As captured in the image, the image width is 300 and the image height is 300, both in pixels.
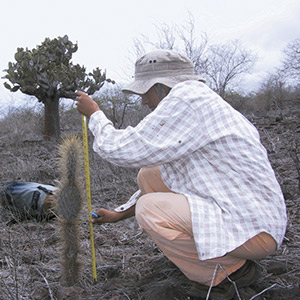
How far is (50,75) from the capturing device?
869 centimetres

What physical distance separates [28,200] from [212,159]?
2497 mm

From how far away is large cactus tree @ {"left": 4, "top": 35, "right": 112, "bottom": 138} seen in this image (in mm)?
8625

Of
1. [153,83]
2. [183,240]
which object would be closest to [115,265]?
[183,240]

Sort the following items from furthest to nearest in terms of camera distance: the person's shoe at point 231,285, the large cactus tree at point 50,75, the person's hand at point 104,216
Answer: the large cactus tree at point 50,75 → the person's hand at point 104,216 → the person's shoe at point 231,285

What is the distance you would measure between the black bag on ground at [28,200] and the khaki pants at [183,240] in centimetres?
194

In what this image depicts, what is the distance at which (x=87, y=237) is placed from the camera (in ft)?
10.7

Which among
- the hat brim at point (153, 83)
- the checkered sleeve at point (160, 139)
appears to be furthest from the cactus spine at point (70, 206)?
the hat brim at point (153, 83)

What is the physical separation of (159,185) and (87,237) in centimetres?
114

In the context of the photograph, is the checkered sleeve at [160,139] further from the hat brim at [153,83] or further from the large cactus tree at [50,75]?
the large cactus tree at [50,75]

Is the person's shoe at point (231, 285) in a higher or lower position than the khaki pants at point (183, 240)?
lower

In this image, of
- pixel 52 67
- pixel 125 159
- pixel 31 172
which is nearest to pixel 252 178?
pixel 125 159

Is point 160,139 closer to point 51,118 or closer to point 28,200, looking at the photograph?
point 28,200

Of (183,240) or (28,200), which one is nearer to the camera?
(183,240)

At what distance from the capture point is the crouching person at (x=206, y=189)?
183 centimetres
